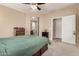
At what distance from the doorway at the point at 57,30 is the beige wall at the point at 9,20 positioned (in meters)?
0.67

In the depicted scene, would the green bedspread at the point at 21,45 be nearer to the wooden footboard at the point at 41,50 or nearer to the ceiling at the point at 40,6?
the wooden footboard at the point at 41,50

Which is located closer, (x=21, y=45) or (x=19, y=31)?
(x=21, y=45)

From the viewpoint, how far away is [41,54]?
2029 millimetres

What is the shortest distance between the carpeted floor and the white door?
0.39ft

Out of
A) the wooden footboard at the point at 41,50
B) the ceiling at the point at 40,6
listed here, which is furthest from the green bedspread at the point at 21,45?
the ceiling at the point at 40,6

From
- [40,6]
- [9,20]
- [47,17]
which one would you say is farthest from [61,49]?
[9,20]

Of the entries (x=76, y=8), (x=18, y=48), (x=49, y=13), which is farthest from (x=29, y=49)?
(x=76, y=8)

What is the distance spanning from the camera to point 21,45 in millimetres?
1949

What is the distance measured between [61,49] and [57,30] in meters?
0.41

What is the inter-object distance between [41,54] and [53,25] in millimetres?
A: 717

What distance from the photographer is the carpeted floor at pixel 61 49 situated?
6.77 ft

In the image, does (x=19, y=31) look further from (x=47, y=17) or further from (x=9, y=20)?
(x=47, y=17)

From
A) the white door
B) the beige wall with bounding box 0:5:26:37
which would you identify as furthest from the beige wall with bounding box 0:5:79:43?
the white door

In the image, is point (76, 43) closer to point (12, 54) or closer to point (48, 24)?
point (48, 24)
